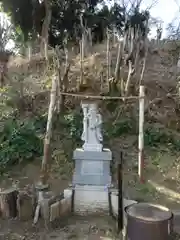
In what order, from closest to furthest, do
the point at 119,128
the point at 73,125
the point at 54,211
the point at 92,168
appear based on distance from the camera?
the point at 54,211 < the point at 92,168 < the point at 73,125 < the point at 119,128

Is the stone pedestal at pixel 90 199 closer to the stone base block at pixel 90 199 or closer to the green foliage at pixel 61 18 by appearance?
the stone base block at pixel 90 199

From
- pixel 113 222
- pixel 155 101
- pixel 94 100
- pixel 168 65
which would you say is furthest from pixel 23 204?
pixel 168 65

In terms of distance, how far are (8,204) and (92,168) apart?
1.43 meters

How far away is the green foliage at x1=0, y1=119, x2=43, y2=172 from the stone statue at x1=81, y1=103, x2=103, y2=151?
167 cm

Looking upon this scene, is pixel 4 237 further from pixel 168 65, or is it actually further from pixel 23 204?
pixel 168 65

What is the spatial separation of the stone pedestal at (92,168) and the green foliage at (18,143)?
158 centimetres

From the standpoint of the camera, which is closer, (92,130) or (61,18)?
(92,130)

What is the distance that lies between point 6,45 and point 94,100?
7888 millimetres

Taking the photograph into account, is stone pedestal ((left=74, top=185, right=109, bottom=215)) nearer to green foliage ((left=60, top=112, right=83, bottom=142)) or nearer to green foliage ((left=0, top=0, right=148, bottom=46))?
green foliage ((left=60, top=112, right=83, bottom=142))

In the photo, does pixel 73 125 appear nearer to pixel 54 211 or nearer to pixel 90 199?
pixel 90 199

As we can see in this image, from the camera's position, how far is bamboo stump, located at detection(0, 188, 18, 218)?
14.8 ft

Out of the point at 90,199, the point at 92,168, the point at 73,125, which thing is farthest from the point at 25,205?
the point at 73,125

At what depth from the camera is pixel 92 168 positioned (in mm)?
5098

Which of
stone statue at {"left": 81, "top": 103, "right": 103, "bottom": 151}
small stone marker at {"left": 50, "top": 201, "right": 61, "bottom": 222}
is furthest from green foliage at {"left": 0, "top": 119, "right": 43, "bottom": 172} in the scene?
small stone marker at {"left": 50, "top": 201, "right": 61, "bottom": 222}
